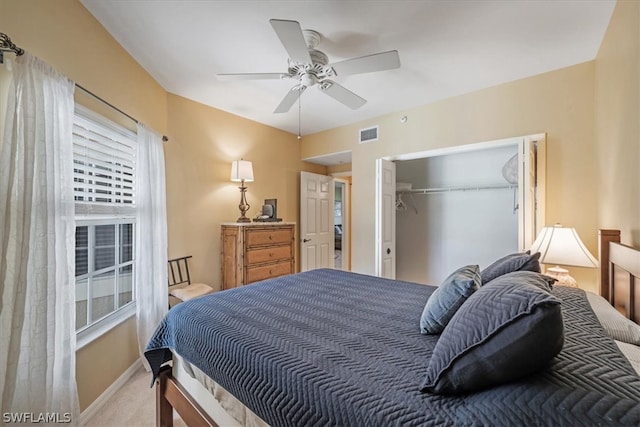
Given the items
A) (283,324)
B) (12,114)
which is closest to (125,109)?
(12,114)

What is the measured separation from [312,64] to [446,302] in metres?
1.78

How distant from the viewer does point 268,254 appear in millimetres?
3467

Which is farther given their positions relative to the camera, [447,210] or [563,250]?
[447,210]

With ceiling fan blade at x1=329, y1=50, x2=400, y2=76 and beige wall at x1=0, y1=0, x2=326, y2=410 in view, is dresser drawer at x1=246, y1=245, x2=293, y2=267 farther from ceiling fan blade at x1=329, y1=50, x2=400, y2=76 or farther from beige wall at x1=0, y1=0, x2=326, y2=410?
ceiling fan blade at x1=329, y1=50, x2=400, y2=76

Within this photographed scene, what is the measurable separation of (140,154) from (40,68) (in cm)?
109

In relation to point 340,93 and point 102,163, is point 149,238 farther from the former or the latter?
point 340,93

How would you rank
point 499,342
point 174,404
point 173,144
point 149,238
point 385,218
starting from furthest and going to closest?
point 385,218, point 173,144, point 149,238, point 174,404, point 499,342

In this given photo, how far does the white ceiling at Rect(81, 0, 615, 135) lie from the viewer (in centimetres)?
179

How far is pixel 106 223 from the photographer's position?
2.21m

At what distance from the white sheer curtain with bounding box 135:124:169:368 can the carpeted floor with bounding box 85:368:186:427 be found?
248 mm

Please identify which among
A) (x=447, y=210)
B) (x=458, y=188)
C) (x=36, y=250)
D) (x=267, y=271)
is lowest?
(x=267, y=271)

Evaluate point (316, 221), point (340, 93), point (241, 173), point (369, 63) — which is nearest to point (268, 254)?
point (241, 173)

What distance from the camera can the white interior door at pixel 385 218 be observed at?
3.55 metres

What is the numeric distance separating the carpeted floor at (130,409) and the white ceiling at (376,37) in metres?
2.70
